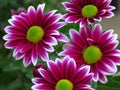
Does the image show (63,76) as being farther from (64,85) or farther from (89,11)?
(89,11)

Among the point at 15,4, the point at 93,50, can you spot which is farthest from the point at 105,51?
the point at 15,4

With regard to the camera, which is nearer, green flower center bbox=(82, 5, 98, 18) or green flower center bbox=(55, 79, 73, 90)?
green flower center bbox=(55, 79, 73, 90)

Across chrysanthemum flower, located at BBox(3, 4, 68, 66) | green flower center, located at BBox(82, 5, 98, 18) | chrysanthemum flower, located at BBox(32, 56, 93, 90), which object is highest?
green flower center, located at BBox(82, 5, 98, 18)

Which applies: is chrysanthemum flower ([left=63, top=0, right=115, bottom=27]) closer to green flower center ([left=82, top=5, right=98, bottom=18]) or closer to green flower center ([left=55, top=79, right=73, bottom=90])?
green flower center ([left=82, top=5, right=98, bottom=18])

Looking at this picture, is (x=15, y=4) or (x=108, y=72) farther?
(x=15, y=4)

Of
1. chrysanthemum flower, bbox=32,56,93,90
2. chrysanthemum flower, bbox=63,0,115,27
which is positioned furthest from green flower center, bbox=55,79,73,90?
chrysanthemum flower, bbox=63,0,115,27

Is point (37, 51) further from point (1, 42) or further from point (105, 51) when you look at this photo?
point (1, 42)

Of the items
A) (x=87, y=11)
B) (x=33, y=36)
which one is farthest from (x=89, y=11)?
(x=33, y=36)

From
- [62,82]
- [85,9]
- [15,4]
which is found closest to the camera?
[62,82]
